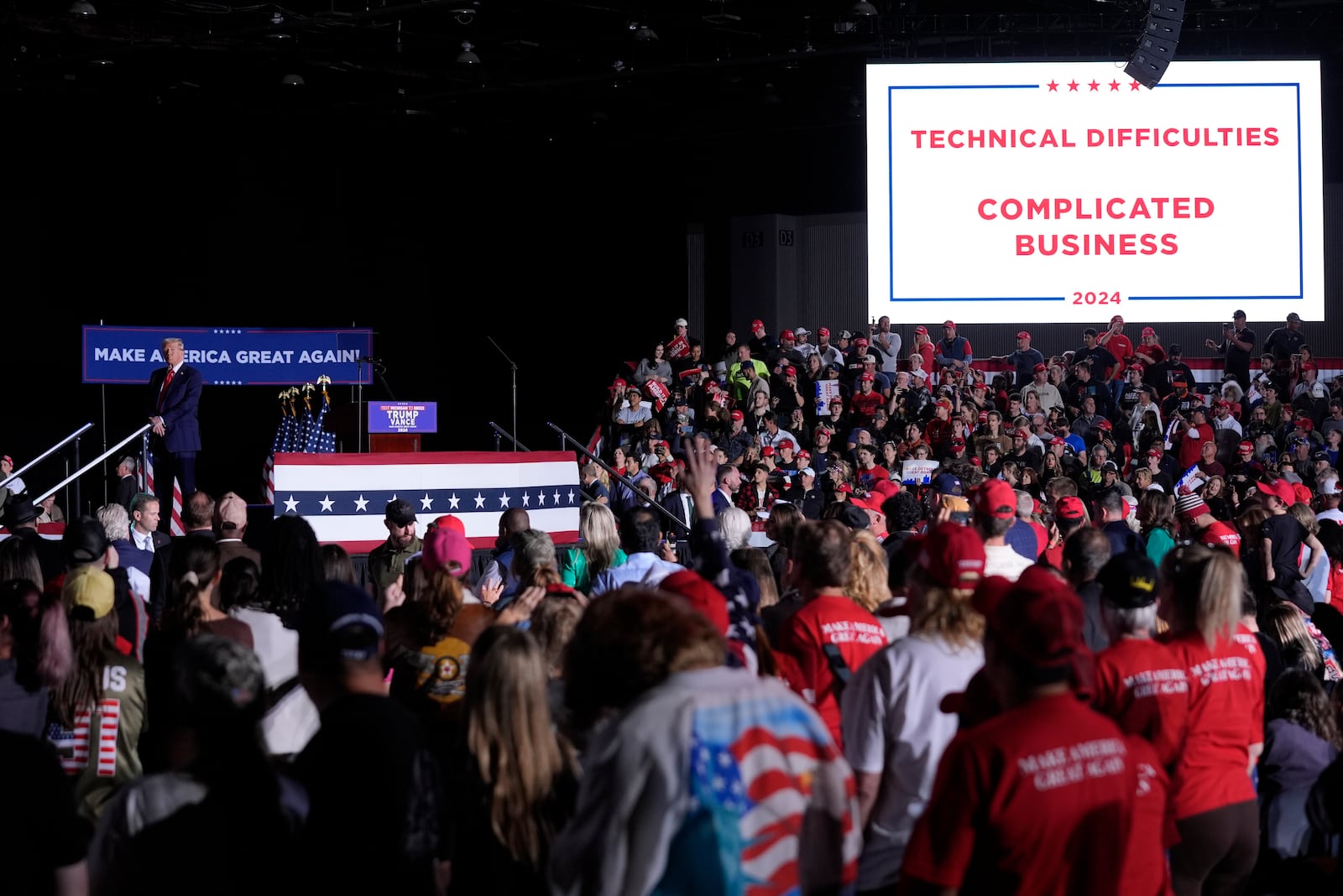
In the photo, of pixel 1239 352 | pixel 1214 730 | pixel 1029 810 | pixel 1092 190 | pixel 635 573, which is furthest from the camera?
pixel 1239 352

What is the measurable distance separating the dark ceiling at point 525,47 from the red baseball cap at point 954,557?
50.2 ft

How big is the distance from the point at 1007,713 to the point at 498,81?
68.0ft

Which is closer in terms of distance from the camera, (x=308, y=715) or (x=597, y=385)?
(x=308, y=715)

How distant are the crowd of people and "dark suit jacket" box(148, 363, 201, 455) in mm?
3766

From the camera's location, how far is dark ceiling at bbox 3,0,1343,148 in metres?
18.8

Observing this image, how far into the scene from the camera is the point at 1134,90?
18266mm

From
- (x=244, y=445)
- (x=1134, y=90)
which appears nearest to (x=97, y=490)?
(x=244, y=445)

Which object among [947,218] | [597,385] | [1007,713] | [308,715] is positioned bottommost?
[308,715]

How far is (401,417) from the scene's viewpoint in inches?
572

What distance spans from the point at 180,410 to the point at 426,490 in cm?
183

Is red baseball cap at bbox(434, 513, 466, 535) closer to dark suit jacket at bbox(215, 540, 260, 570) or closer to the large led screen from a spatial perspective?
dark suit jacket at bbox(215, 540, 260, 570)

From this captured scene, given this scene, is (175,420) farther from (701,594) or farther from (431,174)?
(431,174)

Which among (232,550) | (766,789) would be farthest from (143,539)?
(766,789)

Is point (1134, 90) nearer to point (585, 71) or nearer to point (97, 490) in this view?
point (585, 71)
